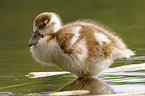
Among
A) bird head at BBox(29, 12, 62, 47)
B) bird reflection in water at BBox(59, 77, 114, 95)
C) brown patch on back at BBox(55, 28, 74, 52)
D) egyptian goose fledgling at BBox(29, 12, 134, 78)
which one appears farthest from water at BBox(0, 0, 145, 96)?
bird head at BBox(29, 12, 62, 47)

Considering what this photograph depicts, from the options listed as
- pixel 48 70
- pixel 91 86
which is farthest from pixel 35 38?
pixel 48 70

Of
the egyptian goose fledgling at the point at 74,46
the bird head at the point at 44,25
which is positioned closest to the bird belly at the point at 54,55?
the egyptian goose fledgling at the point at 74,46

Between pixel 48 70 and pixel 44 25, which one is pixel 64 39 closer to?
pixel 44 25

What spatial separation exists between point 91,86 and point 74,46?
1.58ft

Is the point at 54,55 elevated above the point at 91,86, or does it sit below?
above

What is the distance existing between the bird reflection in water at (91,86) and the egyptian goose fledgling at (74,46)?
0.12 meters

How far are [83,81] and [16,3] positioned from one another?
15034 millimetres

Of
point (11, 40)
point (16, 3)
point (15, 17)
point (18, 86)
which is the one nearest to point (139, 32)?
point (11, 40)

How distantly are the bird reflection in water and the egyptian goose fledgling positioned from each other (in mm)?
123

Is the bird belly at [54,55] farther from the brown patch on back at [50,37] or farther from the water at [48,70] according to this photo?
the water at [48,70]

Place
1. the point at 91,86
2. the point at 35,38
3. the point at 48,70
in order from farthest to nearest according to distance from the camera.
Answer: the point at 48,70 < the point at 35,38 < the point at 91,86

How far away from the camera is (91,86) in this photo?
4289 mm

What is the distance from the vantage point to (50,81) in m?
4.71

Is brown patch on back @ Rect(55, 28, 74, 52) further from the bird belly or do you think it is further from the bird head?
the bird head
